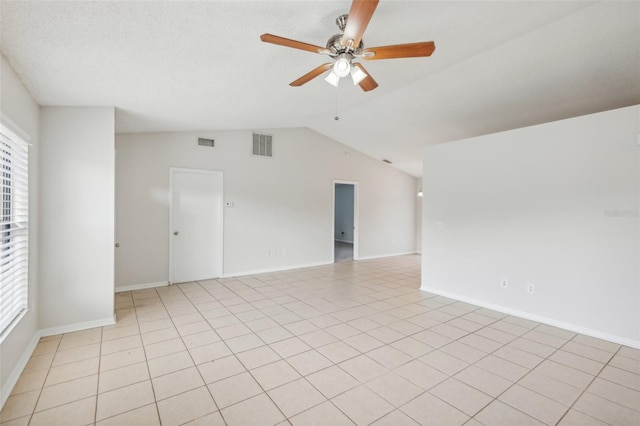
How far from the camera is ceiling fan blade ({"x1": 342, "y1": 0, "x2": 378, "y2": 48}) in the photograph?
1.68m

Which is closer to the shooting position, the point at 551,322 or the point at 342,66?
the point at 342,66

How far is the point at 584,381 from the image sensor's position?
242 cm

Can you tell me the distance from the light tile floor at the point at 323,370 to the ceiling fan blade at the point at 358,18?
100 inches

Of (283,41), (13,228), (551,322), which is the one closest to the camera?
(283,41)

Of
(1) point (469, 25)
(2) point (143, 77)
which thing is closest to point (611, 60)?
(1) point (469, 25)

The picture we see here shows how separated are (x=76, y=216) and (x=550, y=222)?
5533 millimetres

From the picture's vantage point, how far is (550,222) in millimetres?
3617

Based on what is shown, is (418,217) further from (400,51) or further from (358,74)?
(400,51)

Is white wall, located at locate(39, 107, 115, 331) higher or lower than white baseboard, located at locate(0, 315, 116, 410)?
higher

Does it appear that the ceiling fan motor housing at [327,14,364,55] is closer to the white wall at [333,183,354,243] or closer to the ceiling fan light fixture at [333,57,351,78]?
the ceiling fan light fixture at [333,57,351,78]

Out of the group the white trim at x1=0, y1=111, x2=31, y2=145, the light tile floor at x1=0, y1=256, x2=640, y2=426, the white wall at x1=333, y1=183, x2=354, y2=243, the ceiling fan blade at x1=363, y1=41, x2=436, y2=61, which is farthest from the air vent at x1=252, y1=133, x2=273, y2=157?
the white wall at x1=333, y1=183, x2=354, y2=243

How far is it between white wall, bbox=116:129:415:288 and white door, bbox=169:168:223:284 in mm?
134

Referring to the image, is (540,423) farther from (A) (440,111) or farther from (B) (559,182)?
(A) (440,111)

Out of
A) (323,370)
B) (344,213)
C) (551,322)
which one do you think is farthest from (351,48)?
(344,213)
